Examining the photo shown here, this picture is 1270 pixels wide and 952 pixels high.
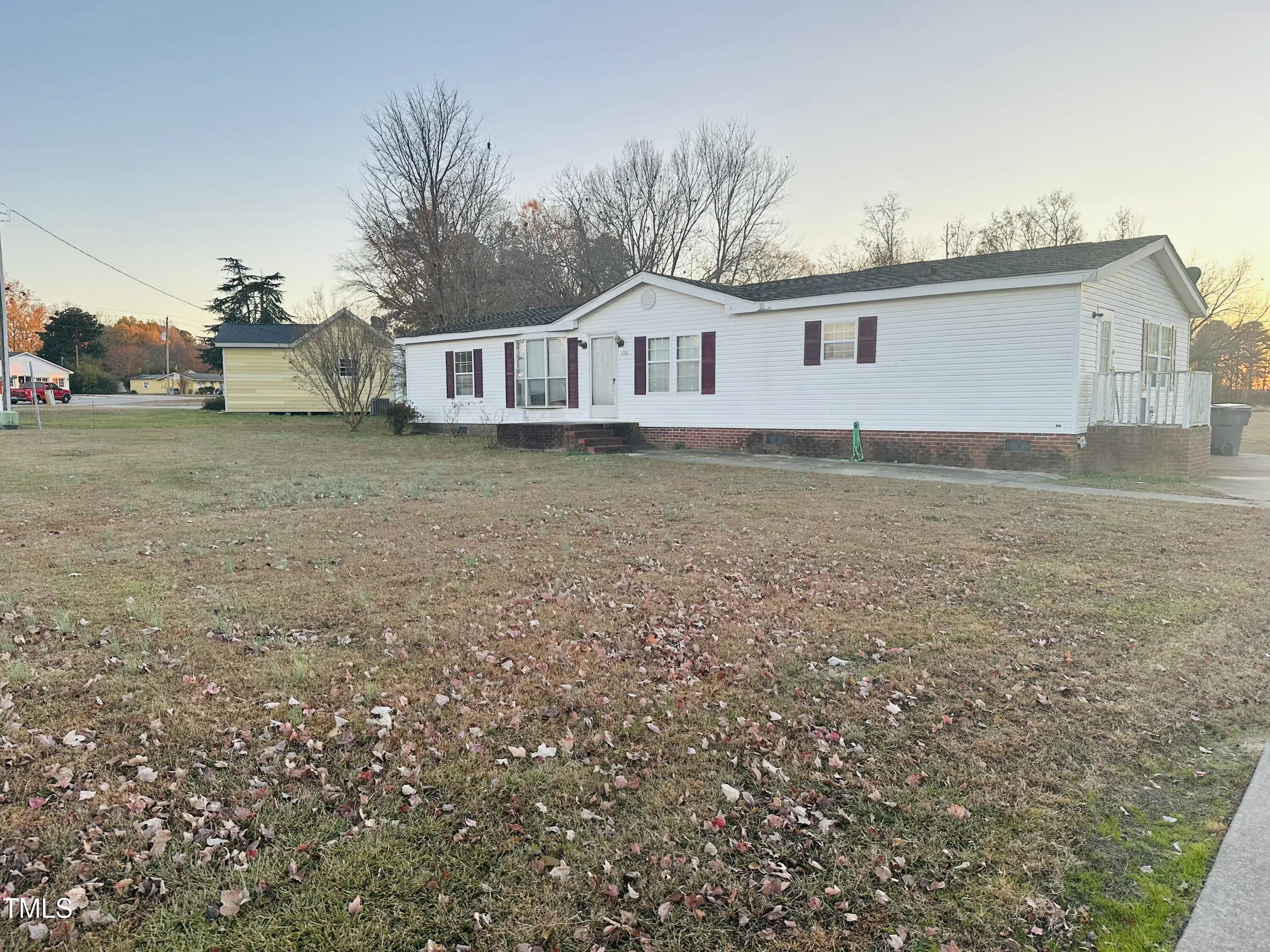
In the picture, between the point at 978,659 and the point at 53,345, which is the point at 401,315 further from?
the point at 53,345

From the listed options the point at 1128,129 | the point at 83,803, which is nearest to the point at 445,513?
the point at 83,803

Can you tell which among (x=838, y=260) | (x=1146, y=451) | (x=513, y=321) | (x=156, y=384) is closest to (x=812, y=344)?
(x=1146, y=451)

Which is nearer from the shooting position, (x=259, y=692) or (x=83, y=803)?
(x=83, y=803)

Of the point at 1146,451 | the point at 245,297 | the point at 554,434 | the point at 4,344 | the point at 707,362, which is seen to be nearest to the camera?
the point at 1146,451

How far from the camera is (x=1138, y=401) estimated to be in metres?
13.6

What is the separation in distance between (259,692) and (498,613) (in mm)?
1590

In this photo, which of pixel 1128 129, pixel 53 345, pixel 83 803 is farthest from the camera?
pixel 53 345

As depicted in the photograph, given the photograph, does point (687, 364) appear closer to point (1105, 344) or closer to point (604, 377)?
point (604, 377)

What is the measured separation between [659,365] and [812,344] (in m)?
4.09

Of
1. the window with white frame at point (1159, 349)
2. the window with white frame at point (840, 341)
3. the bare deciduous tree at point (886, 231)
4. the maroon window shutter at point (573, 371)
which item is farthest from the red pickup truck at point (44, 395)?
the window with white frame at point (1159, 349)

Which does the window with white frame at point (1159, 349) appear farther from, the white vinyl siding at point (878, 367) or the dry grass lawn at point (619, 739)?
the dry grass lawn at point (619, 739)

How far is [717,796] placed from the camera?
8.72ft

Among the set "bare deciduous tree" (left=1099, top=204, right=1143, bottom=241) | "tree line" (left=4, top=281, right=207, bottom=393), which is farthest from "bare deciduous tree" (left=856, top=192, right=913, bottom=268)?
"tree line" (left=4, top=281, right=207, bottom=393)

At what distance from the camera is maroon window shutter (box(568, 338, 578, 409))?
19375 mm
